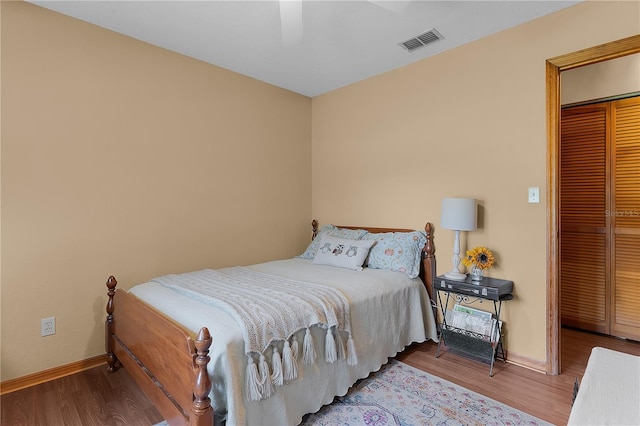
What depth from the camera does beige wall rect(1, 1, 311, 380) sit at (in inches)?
89.2

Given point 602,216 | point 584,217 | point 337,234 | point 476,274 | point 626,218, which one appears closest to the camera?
point 476,274

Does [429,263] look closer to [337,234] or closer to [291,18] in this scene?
[337,234]

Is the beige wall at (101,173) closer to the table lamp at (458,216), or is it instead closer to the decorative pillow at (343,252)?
the decorative pillow at (343,252)

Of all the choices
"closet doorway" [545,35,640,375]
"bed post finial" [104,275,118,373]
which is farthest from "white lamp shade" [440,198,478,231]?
"bed post finial" [104,275,118,373]

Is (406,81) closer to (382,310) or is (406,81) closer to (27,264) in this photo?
(382,310)

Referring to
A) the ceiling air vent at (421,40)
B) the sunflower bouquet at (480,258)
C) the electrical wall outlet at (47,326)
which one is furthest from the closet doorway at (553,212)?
the electrical wall outlet at (47,326)

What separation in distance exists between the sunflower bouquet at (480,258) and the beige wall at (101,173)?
6.98 feet

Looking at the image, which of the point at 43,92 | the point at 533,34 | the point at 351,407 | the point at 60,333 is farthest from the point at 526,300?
the point at 43,92

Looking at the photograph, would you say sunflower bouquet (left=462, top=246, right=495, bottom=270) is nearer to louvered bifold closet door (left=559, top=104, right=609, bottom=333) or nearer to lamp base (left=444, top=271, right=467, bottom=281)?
lamp base (left=444, top=271, right=467, bottom=281)

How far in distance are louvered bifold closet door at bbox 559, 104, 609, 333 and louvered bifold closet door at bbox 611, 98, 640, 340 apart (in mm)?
71

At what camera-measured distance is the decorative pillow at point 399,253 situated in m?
2.91

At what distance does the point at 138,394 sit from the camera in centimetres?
219

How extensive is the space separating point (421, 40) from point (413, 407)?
2720 millimetres

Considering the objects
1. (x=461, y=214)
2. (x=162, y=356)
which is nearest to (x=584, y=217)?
(x=461, y=214)
